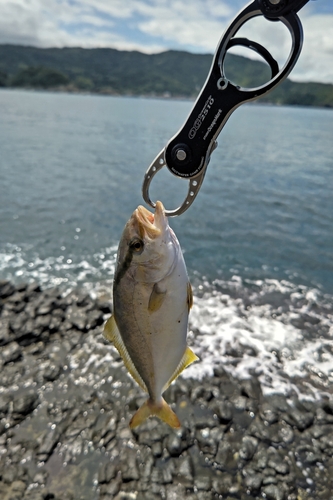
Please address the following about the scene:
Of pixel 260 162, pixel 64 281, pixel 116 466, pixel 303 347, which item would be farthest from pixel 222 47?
pixel 260 162

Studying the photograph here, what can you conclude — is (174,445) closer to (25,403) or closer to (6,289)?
(25,403)

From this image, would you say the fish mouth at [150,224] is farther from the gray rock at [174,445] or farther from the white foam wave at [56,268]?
the white foam wave at [56,268]

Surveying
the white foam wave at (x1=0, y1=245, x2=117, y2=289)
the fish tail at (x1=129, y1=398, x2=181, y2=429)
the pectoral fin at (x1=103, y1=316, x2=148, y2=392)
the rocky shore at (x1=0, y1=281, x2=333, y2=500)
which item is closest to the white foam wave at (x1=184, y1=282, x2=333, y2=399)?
the rocky shore at (x1=0, y1=281, x2=333, y2=500)

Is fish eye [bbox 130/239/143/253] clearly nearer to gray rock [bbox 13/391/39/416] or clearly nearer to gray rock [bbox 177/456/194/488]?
gray rock [bbox 177/456/194/488]

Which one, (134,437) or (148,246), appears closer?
(148,246)

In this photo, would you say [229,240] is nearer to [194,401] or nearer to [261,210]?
[261,210]

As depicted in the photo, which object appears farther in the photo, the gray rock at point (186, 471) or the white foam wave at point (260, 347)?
the white foam wave at point (260, 347)

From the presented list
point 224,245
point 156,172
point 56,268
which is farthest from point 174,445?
point 224,245

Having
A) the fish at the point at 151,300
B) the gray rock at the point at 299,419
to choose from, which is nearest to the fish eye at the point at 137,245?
the fish at the point at 151,300
